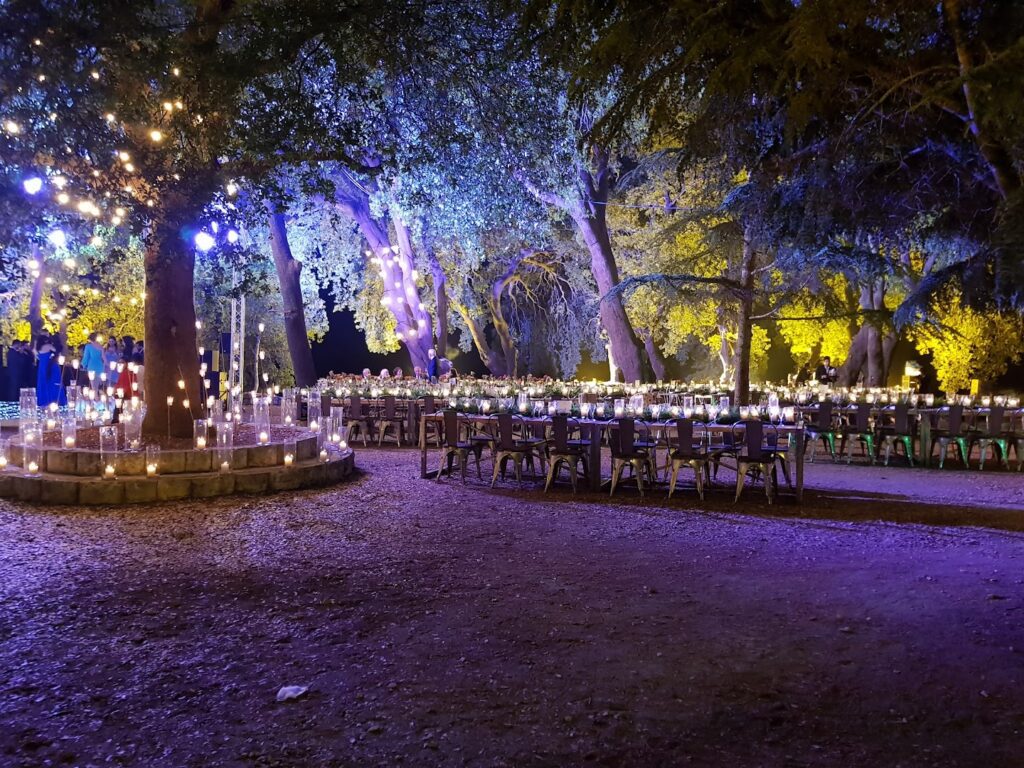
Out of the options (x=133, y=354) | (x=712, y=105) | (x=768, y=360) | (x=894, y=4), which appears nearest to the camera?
(x=894, y=4)

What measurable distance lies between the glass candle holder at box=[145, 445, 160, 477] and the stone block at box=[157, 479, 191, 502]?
0.22 meters

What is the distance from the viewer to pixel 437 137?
11.3m

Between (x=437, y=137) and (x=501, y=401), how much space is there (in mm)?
3632

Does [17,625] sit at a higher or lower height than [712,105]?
lower

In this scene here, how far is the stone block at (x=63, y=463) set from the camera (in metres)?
8.97

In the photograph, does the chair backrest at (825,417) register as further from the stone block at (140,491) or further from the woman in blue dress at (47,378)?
the woman in blue dress at (47,378)

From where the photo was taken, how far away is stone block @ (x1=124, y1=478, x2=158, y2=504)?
337 inches

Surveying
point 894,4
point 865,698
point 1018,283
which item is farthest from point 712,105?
point 865,698

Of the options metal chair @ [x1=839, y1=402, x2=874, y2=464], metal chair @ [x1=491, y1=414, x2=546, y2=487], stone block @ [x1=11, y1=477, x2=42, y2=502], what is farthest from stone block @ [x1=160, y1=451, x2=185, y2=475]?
metal chair @ [x1=839, y1=402, x2=874, y2=464]

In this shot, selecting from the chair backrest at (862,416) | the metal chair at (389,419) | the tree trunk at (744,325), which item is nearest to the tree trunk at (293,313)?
the metal chair at (389,419)

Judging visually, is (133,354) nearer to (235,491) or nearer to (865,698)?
(235,491)

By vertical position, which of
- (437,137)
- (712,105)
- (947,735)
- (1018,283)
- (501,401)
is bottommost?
(947,735)

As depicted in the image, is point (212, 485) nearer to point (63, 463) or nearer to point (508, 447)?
point (63, 463)

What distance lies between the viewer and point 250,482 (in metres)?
9.28
